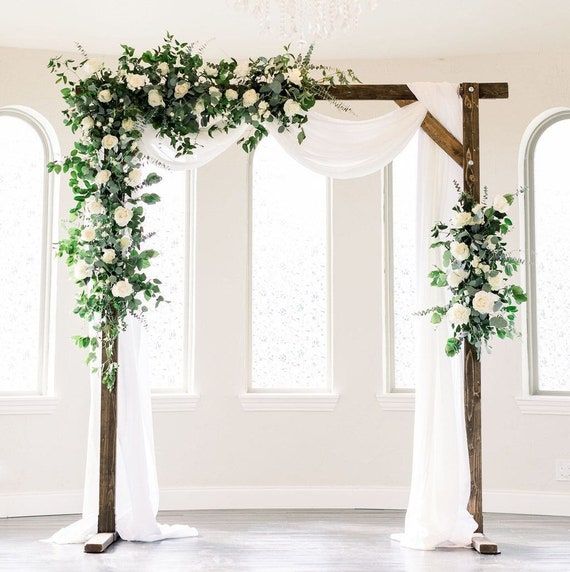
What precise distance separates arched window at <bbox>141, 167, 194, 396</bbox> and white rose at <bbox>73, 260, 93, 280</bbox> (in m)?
1.33

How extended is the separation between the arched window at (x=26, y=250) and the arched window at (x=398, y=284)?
7.56 feet

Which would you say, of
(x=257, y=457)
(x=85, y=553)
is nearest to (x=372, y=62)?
(x=257, y=457)

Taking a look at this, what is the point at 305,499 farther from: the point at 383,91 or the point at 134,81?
the point at 134,81

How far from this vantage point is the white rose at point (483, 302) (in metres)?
4.02

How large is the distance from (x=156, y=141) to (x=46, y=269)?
5.09ft

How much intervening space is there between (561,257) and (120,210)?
307 centimetres

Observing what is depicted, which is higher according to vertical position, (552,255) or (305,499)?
(552,255)

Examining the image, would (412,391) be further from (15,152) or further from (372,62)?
(15,152)

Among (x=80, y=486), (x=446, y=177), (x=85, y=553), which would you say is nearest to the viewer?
(x=85, y=553)

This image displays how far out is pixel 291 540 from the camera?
4.38 meters

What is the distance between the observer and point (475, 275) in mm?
4125

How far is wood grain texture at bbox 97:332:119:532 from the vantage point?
4.16m

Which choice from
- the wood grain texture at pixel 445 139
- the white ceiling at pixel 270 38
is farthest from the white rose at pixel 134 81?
the wood grain texture at pixel 445 139

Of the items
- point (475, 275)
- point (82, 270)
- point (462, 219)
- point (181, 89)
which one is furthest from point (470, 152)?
point (82, 270)
